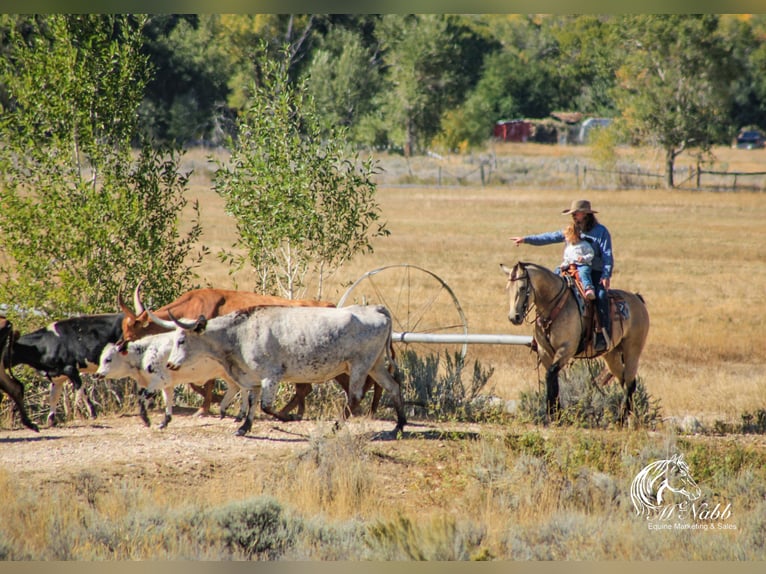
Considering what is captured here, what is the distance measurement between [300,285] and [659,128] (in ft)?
144

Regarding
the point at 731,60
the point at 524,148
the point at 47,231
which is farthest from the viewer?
the point at 524,148

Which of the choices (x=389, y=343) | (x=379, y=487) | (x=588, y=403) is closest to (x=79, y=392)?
(x=389, y=343)

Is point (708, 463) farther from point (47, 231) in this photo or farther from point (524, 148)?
point (524, 148)

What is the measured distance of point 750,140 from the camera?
85.6 metres

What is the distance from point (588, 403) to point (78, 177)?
7366 millimetres

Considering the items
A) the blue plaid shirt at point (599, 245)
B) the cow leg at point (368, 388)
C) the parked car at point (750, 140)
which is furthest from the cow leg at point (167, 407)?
the parked car at point (750, 140)

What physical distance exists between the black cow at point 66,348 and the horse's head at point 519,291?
4.67 m

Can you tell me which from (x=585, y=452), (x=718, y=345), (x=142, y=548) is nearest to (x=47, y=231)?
(x=142, y=548)

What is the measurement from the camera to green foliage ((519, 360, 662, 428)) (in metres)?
12.8

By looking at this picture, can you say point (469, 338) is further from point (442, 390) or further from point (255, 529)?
point (255, 529)

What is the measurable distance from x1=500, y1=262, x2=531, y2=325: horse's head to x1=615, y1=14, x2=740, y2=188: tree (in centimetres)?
4294

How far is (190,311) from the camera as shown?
1230cm

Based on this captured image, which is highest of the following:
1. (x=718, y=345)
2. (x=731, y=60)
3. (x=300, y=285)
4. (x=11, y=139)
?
(x=731, y=60)

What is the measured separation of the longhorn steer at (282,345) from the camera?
1110 centimetres
